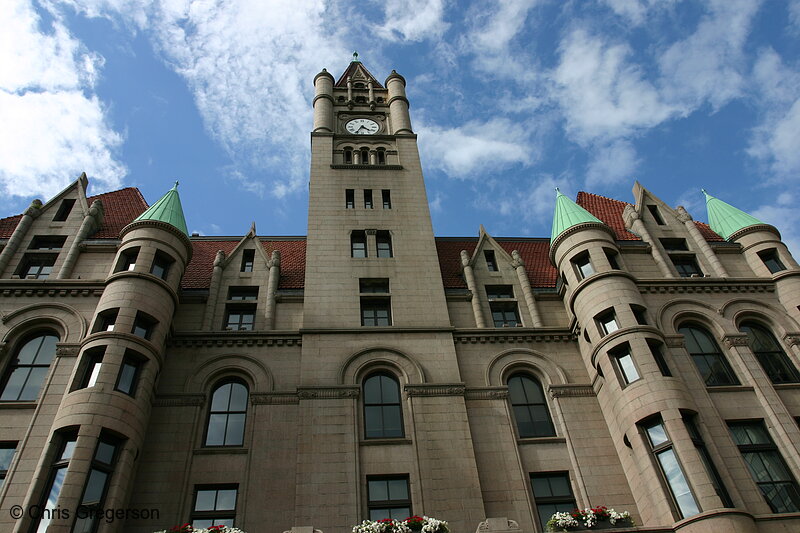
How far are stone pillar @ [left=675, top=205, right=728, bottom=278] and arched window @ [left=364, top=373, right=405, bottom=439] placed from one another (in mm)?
16852

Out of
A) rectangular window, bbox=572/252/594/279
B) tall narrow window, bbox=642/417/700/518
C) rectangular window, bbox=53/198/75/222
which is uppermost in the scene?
rectangular window, bbox=53/198/75/222

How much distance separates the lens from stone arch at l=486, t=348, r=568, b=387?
28.5m

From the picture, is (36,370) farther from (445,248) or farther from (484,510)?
(445,248)

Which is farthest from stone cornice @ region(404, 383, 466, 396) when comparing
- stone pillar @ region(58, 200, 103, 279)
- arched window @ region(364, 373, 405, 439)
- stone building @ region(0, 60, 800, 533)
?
stone pillar @ region(58, 200, 103, 279)

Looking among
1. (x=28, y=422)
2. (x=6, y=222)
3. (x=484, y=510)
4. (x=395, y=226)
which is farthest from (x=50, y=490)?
(x=395, y=226)

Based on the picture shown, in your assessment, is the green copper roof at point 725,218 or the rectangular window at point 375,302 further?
the green copper roof at point 725,218

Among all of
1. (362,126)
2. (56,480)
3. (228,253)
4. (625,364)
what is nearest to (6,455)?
(56,480)

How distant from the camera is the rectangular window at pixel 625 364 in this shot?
2578cm

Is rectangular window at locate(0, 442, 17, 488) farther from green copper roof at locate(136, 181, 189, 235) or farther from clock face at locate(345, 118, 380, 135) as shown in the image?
clock face at locate(345, 118, 380, 135)

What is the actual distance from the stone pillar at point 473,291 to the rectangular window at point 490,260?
1066 millimetres

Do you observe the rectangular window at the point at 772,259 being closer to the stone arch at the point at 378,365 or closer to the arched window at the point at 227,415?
the stone arch at the point at 378,365

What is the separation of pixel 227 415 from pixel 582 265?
17.5 metres

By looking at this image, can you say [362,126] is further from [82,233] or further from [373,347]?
[373,347]

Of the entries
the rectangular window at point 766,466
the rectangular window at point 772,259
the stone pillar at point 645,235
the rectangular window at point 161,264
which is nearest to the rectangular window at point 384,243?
the rectangular window at point 161,264
